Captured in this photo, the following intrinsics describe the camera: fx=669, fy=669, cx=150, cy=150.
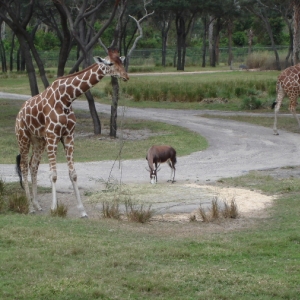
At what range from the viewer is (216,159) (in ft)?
58.4

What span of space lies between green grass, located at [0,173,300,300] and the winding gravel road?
2309 millimetres

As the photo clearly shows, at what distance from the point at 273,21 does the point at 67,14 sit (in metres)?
56.4

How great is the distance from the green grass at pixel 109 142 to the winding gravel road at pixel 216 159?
25.9 inches

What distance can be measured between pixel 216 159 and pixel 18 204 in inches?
314

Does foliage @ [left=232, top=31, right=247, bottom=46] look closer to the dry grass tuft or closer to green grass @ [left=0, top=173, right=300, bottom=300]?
the dry grass tuft

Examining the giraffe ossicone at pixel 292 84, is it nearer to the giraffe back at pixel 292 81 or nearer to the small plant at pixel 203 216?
the giraffe back at pixel 292 81

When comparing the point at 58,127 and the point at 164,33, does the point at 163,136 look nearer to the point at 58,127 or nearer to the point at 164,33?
the point at 58,127

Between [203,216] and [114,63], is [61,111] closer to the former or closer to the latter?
[114,63]

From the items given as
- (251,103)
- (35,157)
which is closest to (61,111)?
(35,157)

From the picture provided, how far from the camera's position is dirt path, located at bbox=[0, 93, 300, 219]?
43.0 feet

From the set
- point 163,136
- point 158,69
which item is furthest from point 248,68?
point 163,136

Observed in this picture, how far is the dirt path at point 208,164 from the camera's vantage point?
13095 mm

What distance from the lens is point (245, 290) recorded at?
6.61 metres

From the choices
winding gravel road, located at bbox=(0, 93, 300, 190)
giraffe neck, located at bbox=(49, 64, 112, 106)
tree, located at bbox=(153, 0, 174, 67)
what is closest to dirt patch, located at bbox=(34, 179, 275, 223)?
winding gravel road, located at bbox=(0, 93, 300, 190)
